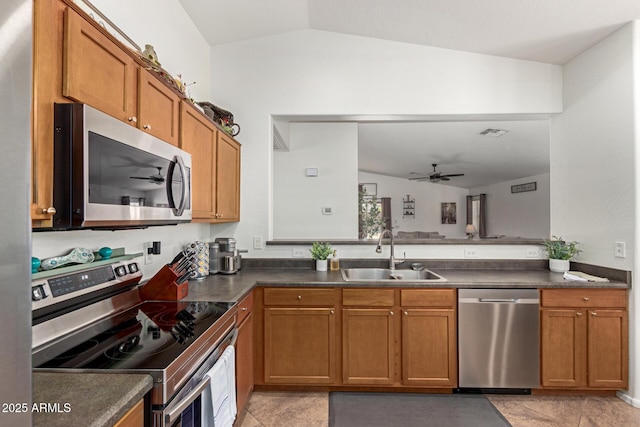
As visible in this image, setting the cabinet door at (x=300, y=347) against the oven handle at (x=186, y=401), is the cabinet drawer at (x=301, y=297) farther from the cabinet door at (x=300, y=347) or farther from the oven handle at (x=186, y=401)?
the oven handle at (x=186, y=401)

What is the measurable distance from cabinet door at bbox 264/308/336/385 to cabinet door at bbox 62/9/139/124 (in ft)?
5.36

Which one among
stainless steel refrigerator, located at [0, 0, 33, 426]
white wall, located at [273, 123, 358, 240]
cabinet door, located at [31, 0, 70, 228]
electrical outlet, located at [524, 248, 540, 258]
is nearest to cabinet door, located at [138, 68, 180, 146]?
cabinet door, located at [31, 0, 70, 228]

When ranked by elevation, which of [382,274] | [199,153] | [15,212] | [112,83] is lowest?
[382,274]

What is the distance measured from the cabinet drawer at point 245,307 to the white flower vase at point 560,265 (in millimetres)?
2518

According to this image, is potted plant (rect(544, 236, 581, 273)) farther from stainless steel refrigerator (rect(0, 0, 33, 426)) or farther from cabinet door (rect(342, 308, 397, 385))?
stainless steel refrigerator (rect(0, 0, 33, 426))

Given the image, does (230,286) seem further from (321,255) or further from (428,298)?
(428,298)

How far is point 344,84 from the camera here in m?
2.97

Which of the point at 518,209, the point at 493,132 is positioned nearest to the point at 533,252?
the point at 493,132

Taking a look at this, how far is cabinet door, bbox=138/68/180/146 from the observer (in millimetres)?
1510

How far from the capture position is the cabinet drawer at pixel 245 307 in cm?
200

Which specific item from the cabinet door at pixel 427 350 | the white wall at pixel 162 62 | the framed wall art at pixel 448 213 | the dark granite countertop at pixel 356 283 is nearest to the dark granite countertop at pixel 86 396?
the white wall at pixel 162 62

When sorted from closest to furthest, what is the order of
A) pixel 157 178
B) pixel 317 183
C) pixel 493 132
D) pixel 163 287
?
pixel 157 178, pixel 163 287, pixel 317 183, pixel 493 132

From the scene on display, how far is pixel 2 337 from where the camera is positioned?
0.50 m

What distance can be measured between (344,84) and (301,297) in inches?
74.9
